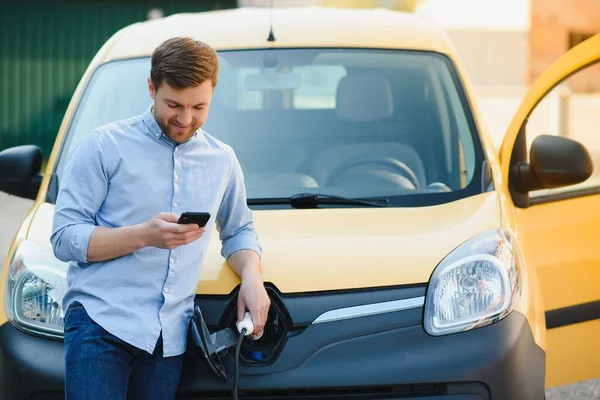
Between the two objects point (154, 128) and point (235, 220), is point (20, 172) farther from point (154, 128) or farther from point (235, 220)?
point (154, 128)

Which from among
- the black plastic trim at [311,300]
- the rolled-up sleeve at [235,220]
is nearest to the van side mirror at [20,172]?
the rolled-up sleeve at [235,220]

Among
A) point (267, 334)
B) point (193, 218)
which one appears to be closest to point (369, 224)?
point (267, 334)

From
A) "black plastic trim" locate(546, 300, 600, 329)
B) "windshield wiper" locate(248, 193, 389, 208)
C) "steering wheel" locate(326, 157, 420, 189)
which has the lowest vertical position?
"black plastic trim" locate(546, 300, 600, 329)

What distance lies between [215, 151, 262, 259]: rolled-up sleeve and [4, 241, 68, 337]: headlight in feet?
1.69

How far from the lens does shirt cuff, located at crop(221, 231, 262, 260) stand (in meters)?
3.45

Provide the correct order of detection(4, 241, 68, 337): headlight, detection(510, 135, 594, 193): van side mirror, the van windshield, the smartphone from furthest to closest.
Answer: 1. the van windshield
2. detection(510, 135, 594, 193): van side mirror
3. detection(4, 241, 68, 337): headlight
4. the smartphone

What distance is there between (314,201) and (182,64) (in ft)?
3.79

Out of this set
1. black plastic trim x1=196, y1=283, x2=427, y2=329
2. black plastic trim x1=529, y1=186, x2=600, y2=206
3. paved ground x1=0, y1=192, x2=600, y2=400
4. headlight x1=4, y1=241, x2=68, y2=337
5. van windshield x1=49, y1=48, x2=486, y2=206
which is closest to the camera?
black plastic trim x1=196, y1=283, x2=427, y2=329

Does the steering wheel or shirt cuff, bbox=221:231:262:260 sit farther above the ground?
the steering wheel

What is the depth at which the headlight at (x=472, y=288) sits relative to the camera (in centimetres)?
344

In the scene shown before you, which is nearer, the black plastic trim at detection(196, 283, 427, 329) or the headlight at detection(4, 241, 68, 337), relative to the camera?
the black plastic trim at detection(196, 283, 427, 329)

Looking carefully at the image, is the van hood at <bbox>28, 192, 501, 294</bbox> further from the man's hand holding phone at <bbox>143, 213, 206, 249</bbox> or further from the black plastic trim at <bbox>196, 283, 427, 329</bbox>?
the man's hand holding phone at <bbox>143, 213, 206, 249</bbox>

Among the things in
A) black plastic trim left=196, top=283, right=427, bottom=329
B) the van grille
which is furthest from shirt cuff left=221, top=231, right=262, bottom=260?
the van grille

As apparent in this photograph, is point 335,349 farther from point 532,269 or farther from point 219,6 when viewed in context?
point 219,6
